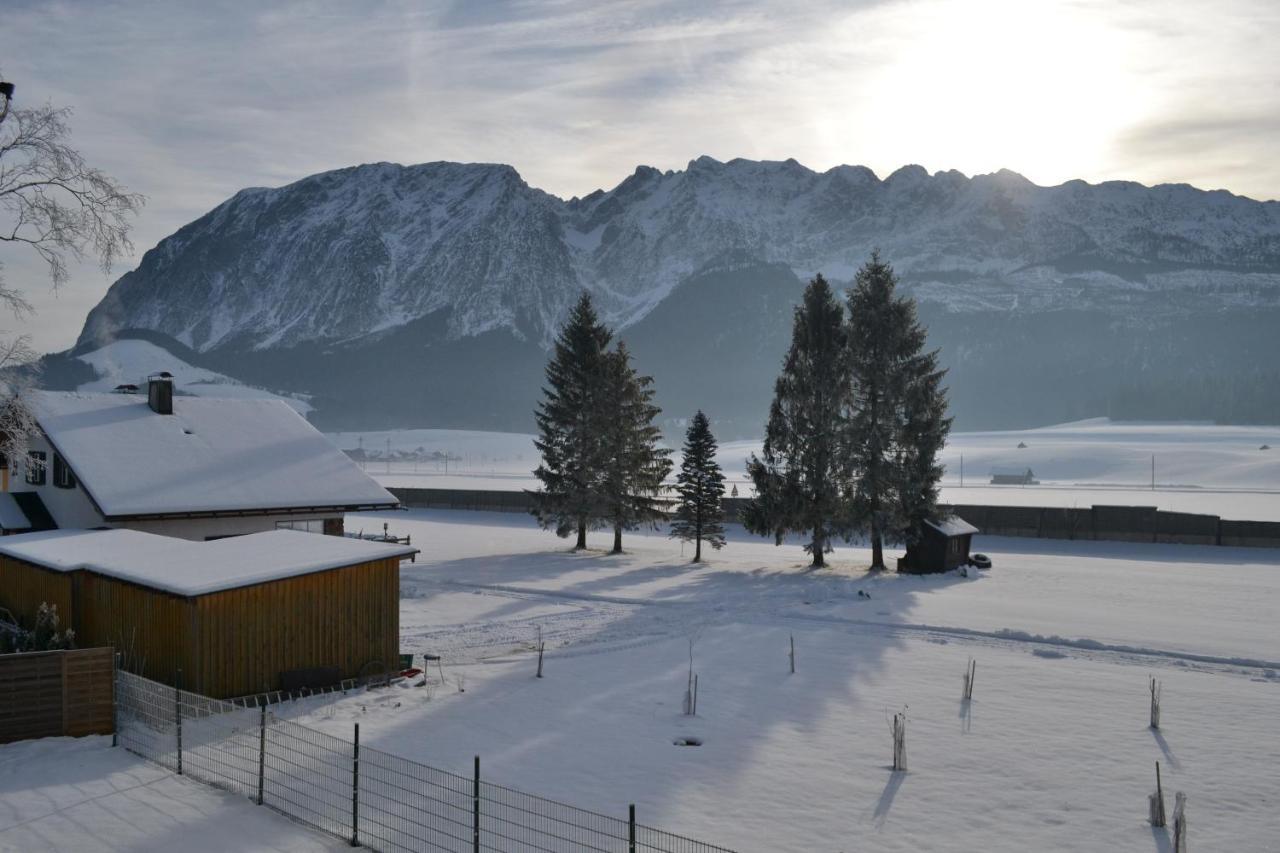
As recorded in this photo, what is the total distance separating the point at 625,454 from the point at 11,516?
26.4m

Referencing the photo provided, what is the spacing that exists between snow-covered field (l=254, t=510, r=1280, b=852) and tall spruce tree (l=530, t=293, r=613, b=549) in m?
10.9

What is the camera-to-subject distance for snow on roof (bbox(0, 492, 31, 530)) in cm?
3016

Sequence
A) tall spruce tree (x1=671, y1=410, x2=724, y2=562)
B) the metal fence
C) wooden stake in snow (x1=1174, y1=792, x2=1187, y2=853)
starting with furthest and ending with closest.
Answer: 1. tall spruce tree (x1=671, y1=410, x2=724, y2=562)
2. the metal fence
3. wooden stake in snow (x1=1174, y1=792, x2=1187, y2=853)

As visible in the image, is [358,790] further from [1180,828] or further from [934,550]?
[934,550]

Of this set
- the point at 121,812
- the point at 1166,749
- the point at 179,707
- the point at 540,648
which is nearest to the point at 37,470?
the point at 540,648

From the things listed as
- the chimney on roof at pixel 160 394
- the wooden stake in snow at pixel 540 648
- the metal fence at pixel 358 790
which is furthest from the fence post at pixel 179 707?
the chimney on roof at pixel 160 394

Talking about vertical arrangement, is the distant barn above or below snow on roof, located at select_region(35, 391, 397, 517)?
below

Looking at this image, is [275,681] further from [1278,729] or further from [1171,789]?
[1278,729]

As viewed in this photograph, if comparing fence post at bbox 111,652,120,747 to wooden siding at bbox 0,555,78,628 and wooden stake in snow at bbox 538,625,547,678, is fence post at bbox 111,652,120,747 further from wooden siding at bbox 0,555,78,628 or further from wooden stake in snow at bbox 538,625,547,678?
wooden stake in snow at bbox 538,625,547,678

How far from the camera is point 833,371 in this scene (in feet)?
141

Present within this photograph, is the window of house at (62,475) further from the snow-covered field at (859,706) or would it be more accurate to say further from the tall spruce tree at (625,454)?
the tall spruce tree at (625,454)

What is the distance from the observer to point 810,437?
140ft

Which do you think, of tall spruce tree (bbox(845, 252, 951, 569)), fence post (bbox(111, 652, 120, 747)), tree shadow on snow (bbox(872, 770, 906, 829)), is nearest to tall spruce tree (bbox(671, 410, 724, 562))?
tall spruce tree (bbox(845, 252, 951, 569))

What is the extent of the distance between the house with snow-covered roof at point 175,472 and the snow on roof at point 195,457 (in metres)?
0.04
